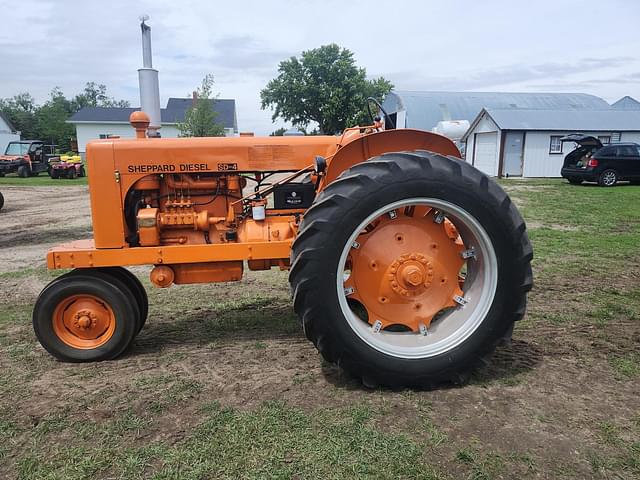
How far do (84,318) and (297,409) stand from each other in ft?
6.08

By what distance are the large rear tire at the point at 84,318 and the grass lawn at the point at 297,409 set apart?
0.46 feet

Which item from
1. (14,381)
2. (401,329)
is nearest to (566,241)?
(401,329)

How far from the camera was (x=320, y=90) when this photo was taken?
4772cm

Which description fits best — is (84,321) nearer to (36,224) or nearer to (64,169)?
(36,224)

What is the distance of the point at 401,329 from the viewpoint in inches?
158

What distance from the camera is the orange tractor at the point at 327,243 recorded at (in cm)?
310

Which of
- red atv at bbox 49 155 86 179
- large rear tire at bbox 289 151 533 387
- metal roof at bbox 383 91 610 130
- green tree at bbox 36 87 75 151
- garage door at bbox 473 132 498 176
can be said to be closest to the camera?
large rear tire at bbox 289 151 533 387

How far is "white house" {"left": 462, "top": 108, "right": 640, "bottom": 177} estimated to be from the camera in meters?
25.2

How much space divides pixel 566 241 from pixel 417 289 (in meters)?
5.79

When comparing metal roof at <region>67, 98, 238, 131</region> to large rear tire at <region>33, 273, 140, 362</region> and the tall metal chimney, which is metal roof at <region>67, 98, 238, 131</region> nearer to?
the tall metal chimney

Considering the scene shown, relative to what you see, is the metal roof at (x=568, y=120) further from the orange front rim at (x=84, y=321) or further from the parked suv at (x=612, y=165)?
the orange front rim at (x=84, y=321)

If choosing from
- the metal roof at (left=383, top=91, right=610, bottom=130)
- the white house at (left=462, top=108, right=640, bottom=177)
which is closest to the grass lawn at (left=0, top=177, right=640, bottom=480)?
the white house at (left=462, top=108, right=640, bottom=177)

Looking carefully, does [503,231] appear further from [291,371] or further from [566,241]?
[566,241]

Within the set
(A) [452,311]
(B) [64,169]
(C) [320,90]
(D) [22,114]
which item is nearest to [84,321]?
(A) [452,311]
